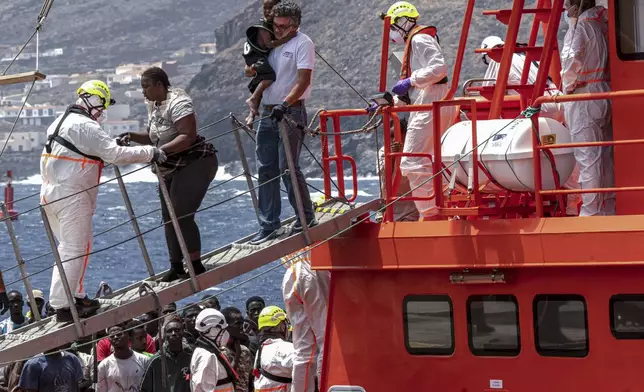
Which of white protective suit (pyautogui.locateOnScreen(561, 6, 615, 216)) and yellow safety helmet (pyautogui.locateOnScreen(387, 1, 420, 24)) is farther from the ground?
yellow safety helmet (pyautogui.locateOnScreen(387, 1, 420, 24))

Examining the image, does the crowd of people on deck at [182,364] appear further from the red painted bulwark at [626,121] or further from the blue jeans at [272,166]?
the red painted bulwark at [626,121]

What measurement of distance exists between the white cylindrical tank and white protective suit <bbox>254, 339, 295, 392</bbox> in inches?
129

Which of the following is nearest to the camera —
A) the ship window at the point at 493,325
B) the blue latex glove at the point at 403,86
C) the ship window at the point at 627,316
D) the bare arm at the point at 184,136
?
the ship window at the point at 627,316

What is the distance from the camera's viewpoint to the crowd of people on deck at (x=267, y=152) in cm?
1062

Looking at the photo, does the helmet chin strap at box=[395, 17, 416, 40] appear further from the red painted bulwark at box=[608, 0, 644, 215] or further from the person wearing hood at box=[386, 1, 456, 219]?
the red painted bulwark at box=[608, 0, 644, 215]

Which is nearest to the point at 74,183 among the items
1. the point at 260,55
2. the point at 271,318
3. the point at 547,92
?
the point at 260,55

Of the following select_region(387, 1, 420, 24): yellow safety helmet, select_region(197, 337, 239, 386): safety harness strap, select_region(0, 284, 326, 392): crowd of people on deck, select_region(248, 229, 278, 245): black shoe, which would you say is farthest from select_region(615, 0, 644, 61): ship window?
select_region(197, 337, 239, 386): safety harness strap

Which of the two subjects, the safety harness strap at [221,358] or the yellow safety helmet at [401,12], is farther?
the safety harness strap at [221,358]

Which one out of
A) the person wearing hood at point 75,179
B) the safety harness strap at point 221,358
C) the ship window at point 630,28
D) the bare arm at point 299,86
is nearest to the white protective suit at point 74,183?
the person wearing hood at point 75,179

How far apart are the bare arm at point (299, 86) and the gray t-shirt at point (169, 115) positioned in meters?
0.80

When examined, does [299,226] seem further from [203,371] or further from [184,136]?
[203,371]

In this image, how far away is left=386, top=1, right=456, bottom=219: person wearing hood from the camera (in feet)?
37.7

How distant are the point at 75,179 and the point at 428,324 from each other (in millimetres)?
2995

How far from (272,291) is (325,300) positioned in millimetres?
53810
